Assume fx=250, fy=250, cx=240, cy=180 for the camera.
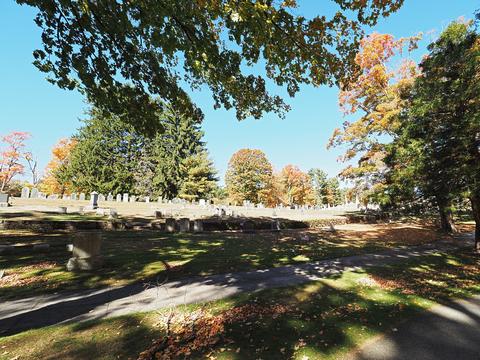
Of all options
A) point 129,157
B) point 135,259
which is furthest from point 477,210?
point 129,157

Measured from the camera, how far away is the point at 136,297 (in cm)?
607

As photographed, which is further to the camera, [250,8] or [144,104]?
[144,104]

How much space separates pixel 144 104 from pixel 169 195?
45724mm

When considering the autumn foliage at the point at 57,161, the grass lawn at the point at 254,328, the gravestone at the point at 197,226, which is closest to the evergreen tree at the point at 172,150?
the autumn foliage at the point at 57,161

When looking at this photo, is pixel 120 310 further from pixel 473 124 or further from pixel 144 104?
pixel 473 124

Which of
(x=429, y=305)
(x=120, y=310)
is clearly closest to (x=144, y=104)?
(x=120, y=310)

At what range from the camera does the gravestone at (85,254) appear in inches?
321

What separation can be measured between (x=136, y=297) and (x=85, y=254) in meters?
3.46

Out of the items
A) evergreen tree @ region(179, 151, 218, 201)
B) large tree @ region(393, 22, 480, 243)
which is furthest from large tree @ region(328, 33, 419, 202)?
evergreen tree @ region(179, 151, 218, 201)

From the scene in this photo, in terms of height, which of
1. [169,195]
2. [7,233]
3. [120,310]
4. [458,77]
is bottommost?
[120,310]

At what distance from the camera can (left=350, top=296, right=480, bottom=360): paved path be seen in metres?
3.73

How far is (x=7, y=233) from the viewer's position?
12.5 meters

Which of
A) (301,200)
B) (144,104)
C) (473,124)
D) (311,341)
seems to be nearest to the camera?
(311,341)

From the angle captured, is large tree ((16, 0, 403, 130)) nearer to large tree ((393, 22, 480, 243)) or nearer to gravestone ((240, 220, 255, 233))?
large tree ((393, 22, 480, 243))
